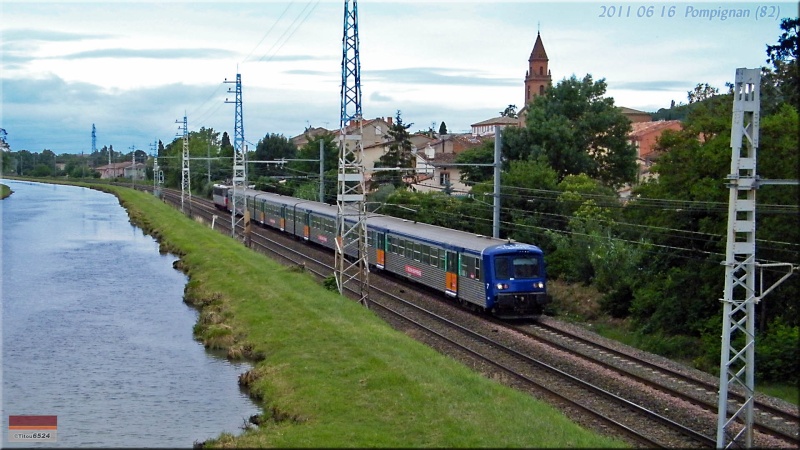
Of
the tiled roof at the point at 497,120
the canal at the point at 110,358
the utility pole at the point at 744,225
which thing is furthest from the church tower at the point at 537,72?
the utility pole at the point at 744,225

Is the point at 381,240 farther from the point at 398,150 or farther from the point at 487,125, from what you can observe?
the point at 487,125

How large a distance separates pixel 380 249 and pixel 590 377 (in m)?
19.0

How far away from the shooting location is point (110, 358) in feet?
84.8

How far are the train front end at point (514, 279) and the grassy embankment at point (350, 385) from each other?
3706 millimetres

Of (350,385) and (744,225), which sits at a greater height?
(744,225)

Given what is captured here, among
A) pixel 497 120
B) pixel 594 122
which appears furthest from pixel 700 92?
pixel 497 120

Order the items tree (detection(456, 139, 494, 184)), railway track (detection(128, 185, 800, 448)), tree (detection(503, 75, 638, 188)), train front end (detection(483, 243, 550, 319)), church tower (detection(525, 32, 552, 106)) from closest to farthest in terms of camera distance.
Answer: railway track (detection(128, 185, 800, 448)) < train front end (detection(483, 243, 550, 319)) < tree (detection(456, 139, 494, 184)) < tree (detection(503, 75, 638, 188)) < church tower (detection(525, 32, 552, 106))

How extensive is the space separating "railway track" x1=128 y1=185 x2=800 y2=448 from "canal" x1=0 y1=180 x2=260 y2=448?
6.26 metres

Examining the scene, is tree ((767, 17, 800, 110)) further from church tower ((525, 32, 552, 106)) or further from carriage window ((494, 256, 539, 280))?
church tower ((525, 32, 552, 106))

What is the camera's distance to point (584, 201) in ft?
127

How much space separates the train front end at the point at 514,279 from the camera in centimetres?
2741

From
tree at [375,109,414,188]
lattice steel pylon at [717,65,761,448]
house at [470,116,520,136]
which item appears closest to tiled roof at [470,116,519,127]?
house at [470,116,520,136]

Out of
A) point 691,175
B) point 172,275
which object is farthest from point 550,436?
point 172,275

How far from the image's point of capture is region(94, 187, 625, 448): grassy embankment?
1495 centimetres
